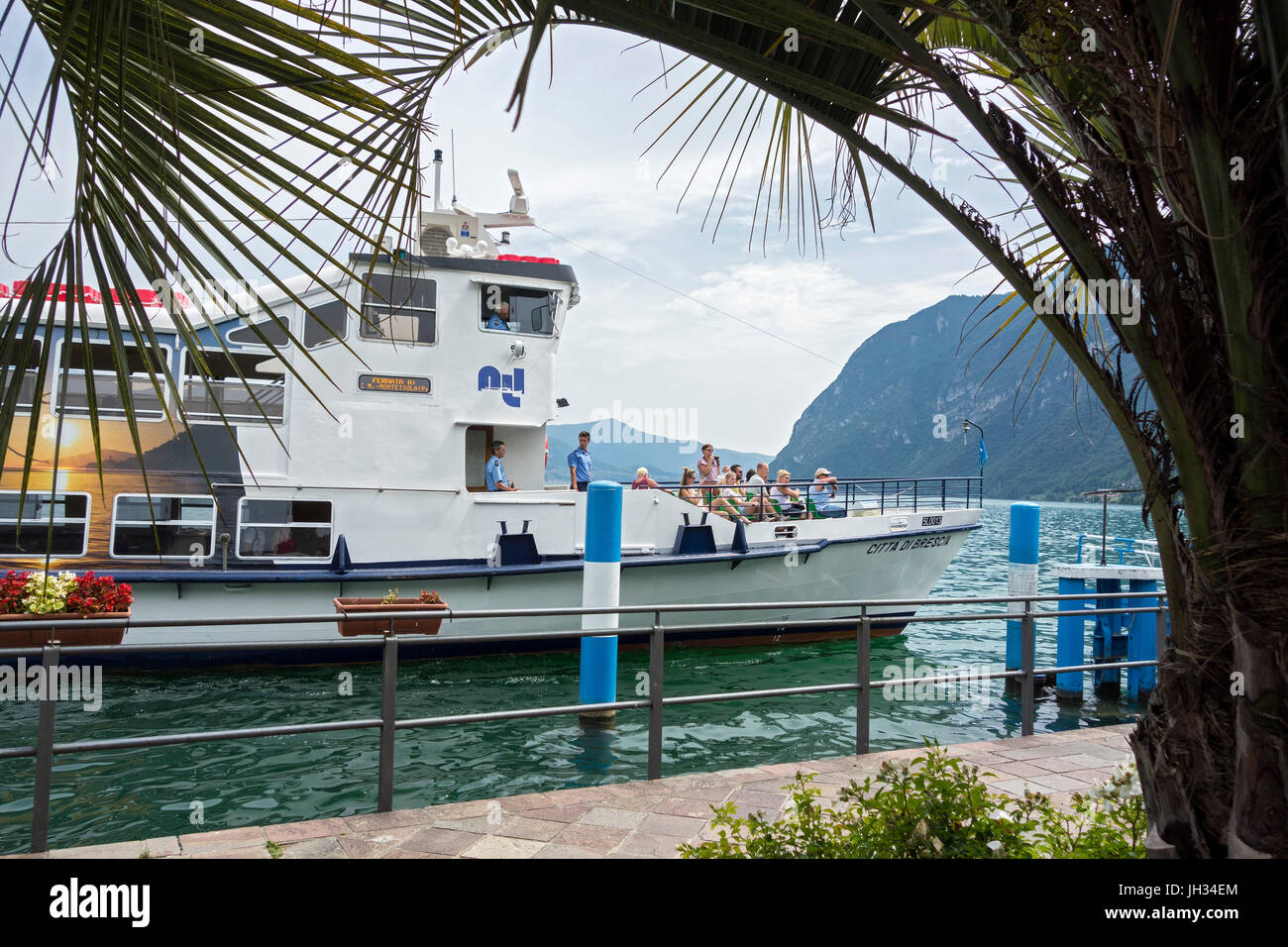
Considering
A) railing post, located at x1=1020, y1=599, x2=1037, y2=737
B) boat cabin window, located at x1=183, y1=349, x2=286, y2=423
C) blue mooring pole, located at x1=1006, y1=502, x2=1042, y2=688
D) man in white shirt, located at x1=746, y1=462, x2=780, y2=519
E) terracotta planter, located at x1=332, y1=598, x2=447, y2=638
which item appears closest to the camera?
railing post, located at x1=1020, y1=599, x2=1037, y2=737

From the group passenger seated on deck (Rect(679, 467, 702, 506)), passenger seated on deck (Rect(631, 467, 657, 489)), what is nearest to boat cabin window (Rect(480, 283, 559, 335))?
passenger seated on deck (Rect(631, 467, 657, 489))

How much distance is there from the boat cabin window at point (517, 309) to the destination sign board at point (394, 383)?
1.16m

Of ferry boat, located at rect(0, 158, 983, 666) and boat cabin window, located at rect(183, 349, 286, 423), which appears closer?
ferry boat, located at rect(0, 158, 983, 666)

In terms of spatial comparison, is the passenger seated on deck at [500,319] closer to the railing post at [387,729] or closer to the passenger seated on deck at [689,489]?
the passenger seated on deck at [689,489]

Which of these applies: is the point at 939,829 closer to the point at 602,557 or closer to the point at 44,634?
the point at 602,557

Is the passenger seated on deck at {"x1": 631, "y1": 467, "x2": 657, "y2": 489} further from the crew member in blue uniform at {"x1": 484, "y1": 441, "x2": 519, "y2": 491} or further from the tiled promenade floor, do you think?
the tiled promenade floor

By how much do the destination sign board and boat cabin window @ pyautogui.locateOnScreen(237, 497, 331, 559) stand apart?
1546mm

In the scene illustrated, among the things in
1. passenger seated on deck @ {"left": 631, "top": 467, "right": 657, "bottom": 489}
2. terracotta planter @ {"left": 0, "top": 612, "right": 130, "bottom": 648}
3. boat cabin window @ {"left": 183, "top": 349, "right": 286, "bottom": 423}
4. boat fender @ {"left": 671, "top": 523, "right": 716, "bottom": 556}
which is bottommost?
terracotta planter @ {"left": 0, "top": 612, "right": 130, "bottom": 648}

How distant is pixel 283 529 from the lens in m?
10.8

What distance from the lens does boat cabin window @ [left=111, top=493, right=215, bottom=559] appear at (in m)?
10.3

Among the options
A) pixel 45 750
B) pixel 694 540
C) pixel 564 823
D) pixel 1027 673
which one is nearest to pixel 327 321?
pixel 694 540

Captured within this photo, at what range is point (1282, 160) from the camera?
1.81 metres
